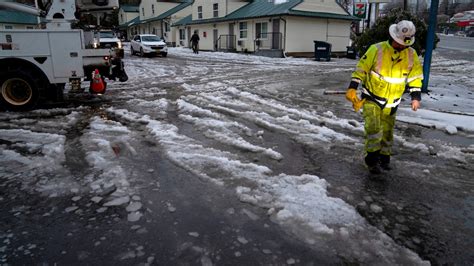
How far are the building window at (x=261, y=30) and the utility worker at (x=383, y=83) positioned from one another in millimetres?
25615

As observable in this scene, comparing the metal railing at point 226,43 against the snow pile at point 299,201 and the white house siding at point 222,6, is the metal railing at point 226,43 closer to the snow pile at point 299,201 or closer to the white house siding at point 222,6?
the white house siding at point 222,6

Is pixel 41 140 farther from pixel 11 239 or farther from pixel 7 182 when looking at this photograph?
pixel 11 239

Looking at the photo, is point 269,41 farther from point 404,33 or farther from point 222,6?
point 404,33

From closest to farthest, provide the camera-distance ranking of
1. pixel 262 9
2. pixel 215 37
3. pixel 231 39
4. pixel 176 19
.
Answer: pixel 262 9
pixel 231 39
pixel 215 37
pixel 176 19

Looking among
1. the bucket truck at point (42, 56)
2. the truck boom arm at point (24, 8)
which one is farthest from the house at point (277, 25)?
the truck boom arm at point (24, 8)

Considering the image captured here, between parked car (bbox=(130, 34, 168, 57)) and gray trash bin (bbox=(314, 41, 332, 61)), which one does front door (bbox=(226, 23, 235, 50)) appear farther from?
gray trash bin (bbox=(314, 41, 332, 61))

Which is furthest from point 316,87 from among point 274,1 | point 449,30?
point 449,30

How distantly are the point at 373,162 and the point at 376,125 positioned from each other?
511mm

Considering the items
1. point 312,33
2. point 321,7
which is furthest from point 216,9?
point 312,33

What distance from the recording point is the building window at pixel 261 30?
29562 millimetres

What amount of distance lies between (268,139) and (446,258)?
135 inches

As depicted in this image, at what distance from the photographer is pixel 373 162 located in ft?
15.4

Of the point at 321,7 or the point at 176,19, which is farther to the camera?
the point at 176,19

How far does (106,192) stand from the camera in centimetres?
393
